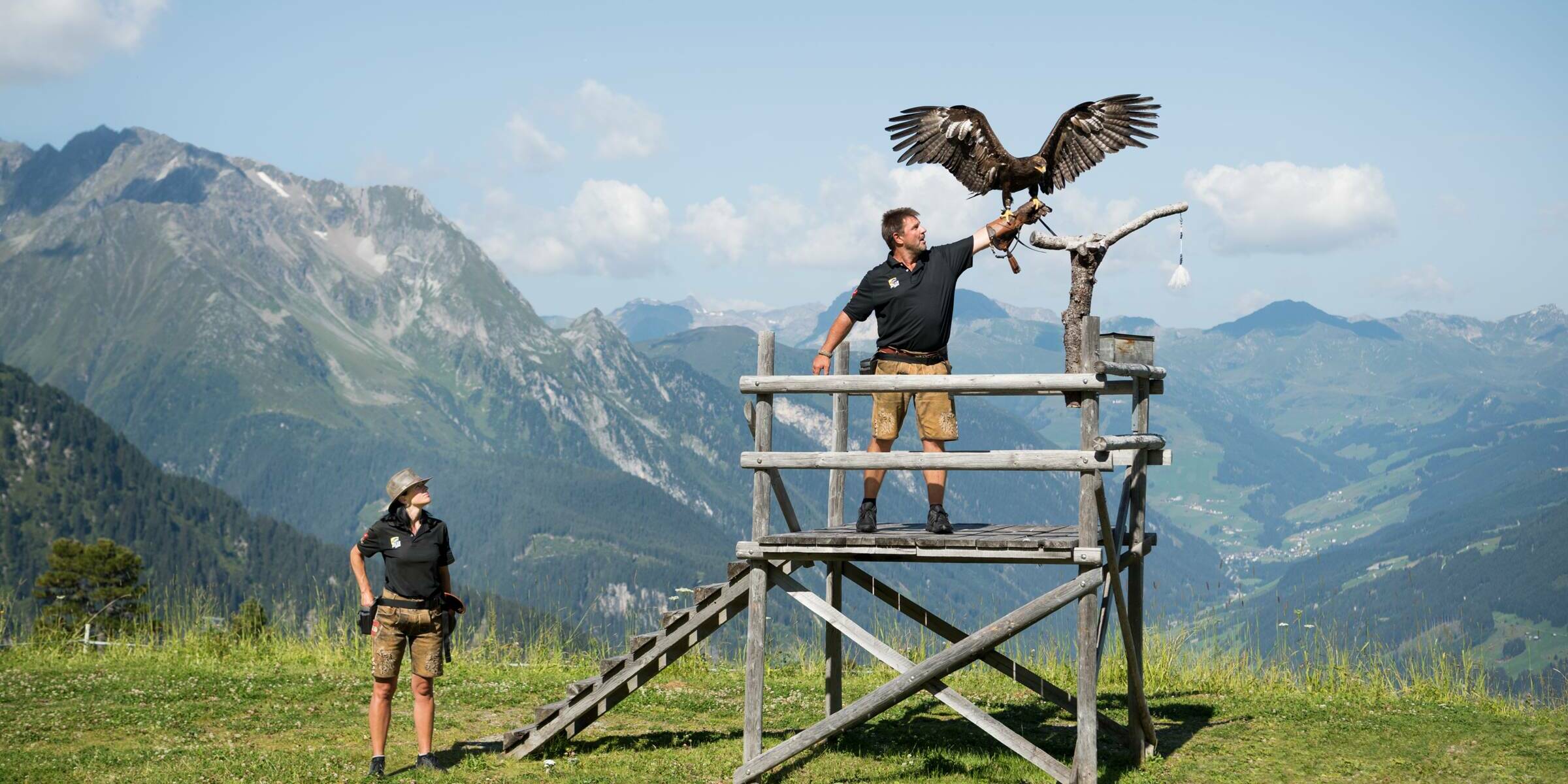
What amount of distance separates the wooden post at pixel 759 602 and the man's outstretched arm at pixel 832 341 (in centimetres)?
48

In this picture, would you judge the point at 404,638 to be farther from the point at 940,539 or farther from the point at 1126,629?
the point at 1126,629

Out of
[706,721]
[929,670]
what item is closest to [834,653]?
[706,721]

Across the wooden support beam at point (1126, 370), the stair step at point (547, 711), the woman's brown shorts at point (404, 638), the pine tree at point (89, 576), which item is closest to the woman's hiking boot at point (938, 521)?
the wooden support beam at point (1126, 370)

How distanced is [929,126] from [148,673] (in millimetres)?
13728

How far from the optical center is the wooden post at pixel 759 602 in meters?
13.5

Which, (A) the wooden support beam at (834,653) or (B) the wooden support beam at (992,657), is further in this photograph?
(A) the wooden support beam at (834,653)

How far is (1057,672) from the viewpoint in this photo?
20016mm

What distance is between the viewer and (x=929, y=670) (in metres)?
12.9

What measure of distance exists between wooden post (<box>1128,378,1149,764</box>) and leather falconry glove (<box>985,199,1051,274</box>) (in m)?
2.10

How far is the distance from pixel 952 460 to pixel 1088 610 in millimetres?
1880

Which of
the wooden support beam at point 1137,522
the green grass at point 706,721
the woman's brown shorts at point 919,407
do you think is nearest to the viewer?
the woman's brown shorts at point 919,407

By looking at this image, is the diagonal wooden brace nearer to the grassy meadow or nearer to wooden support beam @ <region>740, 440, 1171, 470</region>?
wooden support beam @ <region>740, 440, 1171, 470</region>

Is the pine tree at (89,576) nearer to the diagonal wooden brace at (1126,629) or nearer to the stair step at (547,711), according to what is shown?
the stair step at (547,711)

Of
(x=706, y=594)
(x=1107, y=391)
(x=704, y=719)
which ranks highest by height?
(x=1107, y=391)
